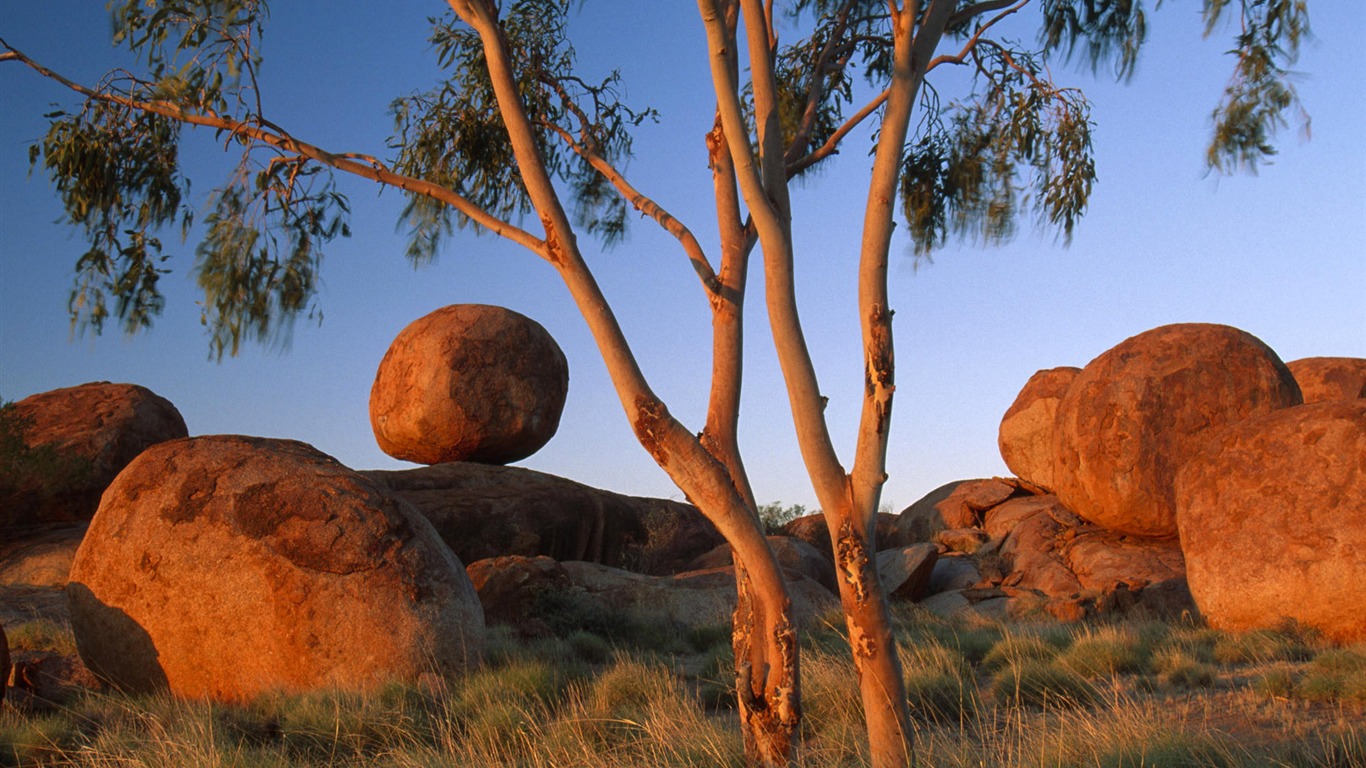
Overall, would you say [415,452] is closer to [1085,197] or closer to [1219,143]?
[1085,197]

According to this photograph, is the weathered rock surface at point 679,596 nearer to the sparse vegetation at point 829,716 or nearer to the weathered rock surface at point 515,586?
the weathered rock surface at point 515,586

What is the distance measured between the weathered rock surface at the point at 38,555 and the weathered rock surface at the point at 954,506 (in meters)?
13.2

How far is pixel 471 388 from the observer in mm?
17000

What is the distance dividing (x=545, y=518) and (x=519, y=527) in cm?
53

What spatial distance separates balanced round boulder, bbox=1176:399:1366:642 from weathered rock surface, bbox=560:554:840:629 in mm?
4052

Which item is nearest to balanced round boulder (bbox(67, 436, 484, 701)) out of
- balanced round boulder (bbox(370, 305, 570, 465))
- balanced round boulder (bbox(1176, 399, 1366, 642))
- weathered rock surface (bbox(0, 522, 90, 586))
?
balanced round boulder (bbox(1176, 399, 1366, 642))

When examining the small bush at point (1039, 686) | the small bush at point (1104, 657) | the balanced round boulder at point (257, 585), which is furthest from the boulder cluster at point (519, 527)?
the small bush at point (1039, 686)

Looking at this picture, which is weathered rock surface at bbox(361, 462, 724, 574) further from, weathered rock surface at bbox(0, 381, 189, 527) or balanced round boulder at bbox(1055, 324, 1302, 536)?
balanced round boulder at bbox(1055, 324, 1302, 536)

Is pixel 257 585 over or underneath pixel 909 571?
over

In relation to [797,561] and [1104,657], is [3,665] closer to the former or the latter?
[1104,657]

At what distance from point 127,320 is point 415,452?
9468 millimetres

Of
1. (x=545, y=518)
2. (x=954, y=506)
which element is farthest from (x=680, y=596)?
(x=954, y=506)

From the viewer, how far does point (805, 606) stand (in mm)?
12914

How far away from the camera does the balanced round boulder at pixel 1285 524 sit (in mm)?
9234
